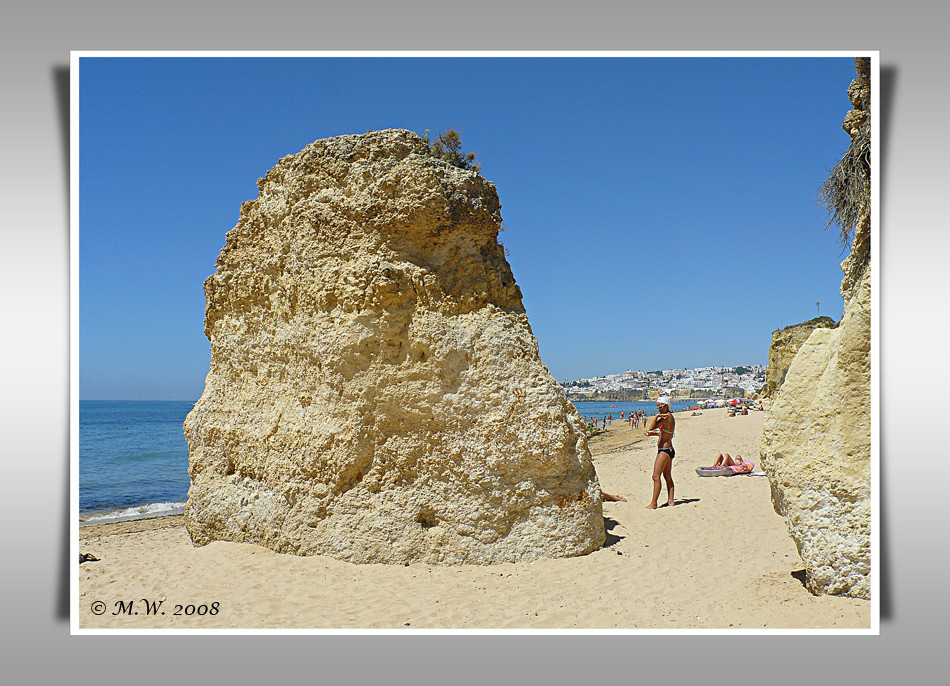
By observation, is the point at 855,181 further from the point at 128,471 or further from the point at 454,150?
the point at 128,471

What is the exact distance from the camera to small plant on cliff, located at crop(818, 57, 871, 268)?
475 centimetres

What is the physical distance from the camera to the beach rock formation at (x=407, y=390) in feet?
19.8

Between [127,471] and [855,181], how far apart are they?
21081mm

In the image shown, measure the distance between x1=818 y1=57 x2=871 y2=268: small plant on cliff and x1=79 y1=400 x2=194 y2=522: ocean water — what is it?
6.46 m

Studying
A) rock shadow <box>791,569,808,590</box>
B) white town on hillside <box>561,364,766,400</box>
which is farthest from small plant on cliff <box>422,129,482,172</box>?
white town on hillside <box>561,364,766,400</box>

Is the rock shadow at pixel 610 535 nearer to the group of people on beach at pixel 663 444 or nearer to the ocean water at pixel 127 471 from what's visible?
the group of people on beach at pixel 663 444

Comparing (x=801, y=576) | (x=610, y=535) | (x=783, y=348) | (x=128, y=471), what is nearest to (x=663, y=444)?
(x=610, y=535)

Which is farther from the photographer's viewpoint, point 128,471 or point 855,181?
point 128,471

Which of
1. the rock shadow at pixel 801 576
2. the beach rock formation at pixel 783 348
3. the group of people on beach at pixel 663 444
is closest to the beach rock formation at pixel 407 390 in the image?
the rock shadow at pixel 801 576

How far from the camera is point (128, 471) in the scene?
19.6 metres

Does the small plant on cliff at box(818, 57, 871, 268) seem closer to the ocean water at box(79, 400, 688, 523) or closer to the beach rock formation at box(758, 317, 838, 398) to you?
the ocean water at box(79, 400, 688, 523)
